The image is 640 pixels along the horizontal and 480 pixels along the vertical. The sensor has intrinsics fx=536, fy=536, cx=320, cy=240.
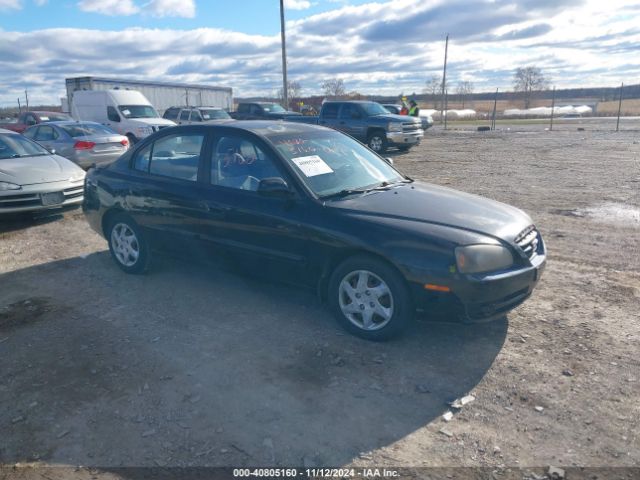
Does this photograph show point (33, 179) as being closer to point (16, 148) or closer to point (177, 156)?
point (16, 148)

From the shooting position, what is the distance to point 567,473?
9.11ft

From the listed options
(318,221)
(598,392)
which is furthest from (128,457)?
(598,392)

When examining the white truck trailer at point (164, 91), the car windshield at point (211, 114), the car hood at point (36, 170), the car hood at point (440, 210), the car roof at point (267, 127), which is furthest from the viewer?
the white truck trailer at point (164, 91)

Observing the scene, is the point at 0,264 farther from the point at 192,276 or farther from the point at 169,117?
the point at 169,117

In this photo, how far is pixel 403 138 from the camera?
58.9ft

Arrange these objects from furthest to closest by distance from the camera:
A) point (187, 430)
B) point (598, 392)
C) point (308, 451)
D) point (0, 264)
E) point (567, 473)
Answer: point (0, 264) → point (598, 392) → point (187, 430) → point (308, 451) → point (567, 473)

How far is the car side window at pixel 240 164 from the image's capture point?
4.75 meters

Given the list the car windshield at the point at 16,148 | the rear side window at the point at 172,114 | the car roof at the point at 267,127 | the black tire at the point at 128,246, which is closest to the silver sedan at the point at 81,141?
the car windshield at the point at 16,148

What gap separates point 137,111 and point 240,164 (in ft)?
52.8

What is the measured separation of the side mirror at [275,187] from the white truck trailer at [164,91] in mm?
20494

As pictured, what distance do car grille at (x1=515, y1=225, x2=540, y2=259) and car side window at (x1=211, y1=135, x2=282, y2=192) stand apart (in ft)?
6.70

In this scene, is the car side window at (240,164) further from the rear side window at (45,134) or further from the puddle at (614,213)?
the rear side window at (45,134)

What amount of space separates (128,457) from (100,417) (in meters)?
0.48

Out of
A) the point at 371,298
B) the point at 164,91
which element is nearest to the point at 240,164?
the point at 371,298
